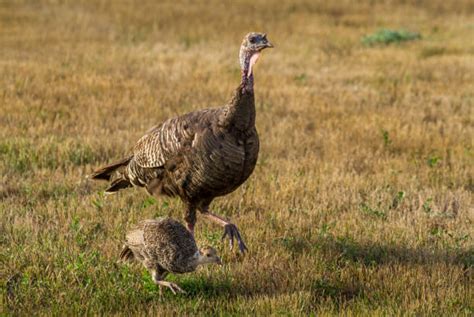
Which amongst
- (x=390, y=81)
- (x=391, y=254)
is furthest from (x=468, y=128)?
(x=391, y=254)

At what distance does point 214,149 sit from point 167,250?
1112mm

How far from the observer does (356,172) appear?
10.6 m

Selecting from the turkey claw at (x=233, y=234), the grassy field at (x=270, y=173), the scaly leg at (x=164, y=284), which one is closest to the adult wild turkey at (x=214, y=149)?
the turkey claw at (x=233, y=234)

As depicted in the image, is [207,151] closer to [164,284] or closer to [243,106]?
[243,106]

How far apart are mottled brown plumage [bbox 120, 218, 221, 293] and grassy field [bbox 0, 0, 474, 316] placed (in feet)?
0.74

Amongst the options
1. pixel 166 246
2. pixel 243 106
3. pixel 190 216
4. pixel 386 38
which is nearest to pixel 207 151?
pixel 243 106

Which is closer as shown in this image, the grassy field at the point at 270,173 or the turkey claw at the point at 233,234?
the grassy field at the point at 270,173

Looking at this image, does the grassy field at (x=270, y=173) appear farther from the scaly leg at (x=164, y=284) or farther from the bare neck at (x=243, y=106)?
the bare neck at (x=243, y=106)

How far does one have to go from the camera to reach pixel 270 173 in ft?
33.4

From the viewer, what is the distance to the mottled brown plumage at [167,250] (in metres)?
5.86

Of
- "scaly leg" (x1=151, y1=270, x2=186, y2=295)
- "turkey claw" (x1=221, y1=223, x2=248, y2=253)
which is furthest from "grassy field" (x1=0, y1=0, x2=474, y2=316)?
"turkey claw" (x1=221, y1=223, x2=248, y2=253)

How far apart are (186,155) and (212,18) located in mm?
20553

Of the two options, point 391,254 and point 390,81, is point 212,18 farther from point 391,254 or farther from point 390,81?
point 391,254

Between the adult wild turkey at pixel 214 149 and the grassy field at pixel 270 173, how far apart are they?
2.32ft
